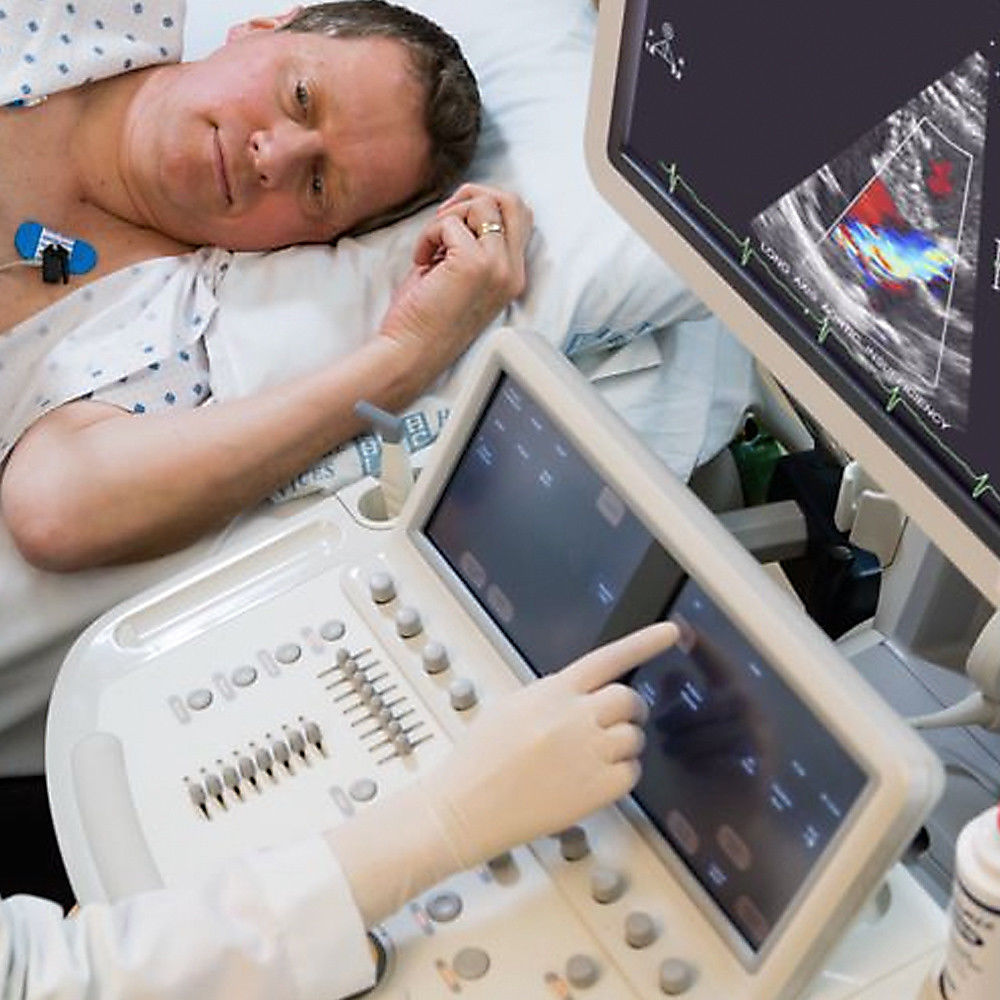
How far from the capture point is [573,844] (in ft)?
3.38

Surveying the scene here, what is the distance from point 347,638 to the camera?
119 cm

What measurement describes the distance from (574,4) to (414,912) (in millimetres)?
1219

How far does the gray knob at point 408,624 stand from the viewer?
1.16 meters

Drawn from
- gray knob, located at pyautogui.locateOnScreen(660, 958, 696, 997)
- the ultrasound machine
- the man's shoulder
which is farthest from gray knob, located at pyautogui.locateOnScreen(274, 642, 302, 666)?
the man's shoulder

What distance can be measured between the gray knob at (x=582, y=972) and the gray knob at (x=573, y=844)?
0.07 meters

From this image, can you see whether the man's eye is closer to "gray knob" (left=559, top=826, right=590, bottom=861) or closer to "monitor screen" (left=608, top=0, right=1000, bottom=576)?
"monitor screen" (left=608, top=0, right=1000, bottom=576)

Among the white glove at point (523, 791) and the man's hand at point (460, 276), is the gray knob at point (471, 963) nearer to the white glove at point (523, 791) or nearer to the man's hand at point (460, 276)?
the white glove at point (523, 791)

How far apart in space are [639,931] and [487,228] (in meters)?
0.78

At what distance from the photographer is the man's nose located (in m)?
A: 1.68

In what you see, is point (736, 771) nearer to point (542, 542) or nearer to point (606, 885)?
point (606, 885)

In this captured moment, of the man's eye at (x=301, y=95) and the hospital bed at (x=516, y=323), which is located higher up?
the man's eye at (x=301, y=95)

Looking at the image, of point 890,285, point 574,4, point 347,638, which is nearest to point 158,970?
point 347,638

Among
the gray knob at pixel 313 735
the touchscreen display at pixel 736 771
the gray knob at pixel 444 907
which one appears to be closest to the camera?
the touchscreen display at pixel 736 771

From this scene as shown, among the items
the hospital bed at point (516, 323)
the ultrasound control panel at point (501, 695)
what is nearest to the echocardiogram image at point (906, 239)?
the ultrasound control panel at point (501, 695)
